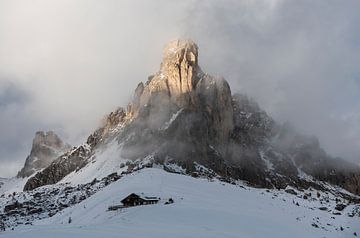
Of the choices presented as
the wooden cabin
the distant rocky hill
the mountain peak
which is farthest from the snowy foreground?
the mountain peak

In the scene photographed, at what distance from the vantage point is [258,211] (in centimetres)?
3403

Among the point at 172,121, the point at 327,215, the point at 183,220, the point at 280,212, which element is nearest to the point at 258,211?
the point at 280,212

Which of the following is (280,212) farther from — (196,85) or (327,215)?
(196,85)

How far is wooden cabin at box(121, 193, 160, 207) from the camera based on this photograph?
3509 centimetres

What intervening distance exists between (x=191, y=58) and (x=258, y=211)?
156 m

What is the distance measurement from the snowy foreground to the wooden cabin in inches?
23.3

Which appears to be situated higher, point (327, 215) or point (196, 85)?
point (196, 85)

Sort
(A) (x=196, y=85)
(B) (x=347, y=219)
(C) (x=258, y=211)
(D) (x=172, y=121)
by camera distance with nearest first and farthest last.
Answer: (C) (x=258, y=211) → (B) (x=347, y=219) → (D) (x=172, y=121) → (A) (x=196, y=85)

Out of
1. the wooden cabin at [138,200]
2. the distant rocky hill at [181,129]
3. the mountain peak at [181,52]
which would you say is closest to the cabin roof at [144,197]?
the wooden cabin at [138,200]

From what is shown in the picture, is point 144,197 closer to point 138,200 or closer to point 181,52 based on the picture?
point 138,200

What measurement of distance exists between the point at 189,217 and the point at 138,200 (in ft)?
26.7

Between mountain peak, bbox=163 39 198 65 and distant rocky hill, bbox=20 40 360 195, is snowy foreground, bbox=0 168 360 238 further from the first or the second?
mountain peak, bbox=163 39 198 65

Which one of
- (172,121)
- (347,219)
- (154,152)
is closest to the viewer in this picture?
(347,219)

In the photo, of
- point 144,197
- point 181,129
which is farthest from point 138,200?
point 181,129
